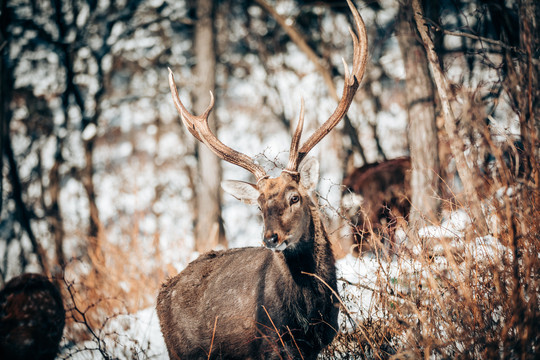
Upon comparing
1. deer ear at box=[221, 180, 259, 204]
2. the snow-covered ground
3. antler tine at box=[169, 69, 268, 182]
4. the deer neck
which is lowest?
the snow-covered ground

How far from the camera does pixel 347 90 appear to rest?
11.7 feet

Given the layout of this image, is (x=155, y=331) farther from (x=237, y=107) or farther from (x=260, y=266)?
(x=237, y=107)

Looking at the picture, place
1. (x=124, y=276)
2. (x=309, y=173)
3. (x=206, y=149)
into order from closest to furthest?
(x=309, y=173), (x=124, y=276), (x=206, y=149)

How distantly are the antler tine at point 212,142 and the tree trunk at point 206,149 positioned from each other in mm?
4673

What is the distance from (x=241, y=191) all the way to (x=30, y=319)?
3.51 meters

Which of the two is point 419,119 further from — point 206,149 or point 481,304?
point 206,149

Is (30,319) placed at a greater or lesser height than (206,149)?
lesser

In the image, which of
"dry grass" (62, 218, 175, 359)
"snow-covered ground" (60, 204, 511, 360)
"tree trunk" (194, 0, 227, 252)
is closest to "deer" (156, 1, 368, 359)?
"snow-covered ground" (60, 204, 511, 360)

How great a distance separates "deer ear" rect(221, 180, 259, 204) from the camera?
3590mm

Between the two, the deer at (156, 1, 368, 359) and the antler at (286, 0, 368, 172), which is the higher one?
the antler at (286, 0, 368, 172)

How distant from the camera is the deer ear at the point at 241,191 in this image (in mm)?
3590

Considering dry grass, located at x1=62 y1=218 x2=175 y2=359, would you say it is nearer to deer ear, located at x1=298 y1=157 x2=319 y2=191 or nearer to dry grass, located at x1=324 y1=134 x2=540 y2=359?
deer ear, located at x1=298 y1=157 x2=319 y2=191

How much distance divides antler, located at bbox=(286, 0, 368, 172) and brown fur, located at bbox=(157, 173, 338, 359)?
0.23m

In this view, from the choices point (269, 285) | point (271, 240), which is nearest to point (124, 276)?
point (269, 285)
